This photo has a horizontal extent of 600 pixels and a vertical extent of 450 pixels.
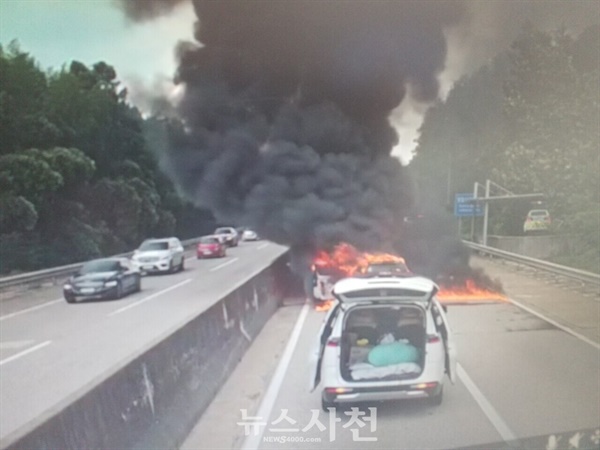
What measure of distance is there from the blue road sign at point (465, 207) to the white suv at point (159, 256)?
4.44ft

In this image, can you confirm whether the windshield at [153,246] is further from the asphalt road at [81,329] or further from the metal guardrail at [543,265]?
the metal guardrail at [543,265]

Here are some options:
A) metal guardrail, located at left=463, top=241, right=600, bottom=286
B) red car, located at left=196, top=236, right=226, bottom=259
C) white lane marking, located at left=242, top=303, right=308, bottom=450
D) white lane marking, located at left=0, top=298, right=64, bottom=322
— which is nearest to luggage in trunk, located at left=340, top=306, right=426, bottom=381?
white lane marking, located at left=242, top=303, right=308, bottom=450

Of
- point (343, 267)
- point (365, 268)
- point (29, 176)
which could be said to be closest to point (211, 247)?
point (343, 267)

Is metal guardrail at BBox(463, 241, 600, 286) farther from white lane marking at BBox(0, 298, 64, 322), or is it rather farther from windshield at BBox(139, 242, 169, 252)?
white lane marking at BBox(0, 298, 64, 322)

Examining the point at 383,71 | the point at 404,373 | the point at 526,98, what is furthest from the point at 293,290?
the point at 526,98

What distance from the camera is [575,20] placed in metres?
3.34

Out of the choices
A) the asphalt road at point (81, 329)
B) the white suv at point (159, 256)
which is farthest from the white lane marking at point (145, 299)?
the white suv at point (159, 256)

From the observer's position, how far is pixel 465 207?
342cm

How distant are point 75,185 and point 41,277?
46 centimetres

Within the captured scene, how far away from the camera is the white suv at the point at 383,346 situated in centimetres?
286

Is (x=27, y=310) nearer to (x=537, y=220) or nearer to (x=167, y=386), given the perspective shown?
(x=167, y=386)

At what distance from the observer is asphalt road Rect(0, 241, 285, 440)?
3.28 metres

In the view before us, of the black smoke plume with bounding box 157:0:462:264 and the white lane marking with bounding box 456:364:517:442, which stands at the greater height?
the black smoke plume with bounding box 157:0:462:264

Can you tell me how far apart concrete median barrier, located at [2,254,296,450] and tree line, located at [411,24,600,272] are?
0.99 m
